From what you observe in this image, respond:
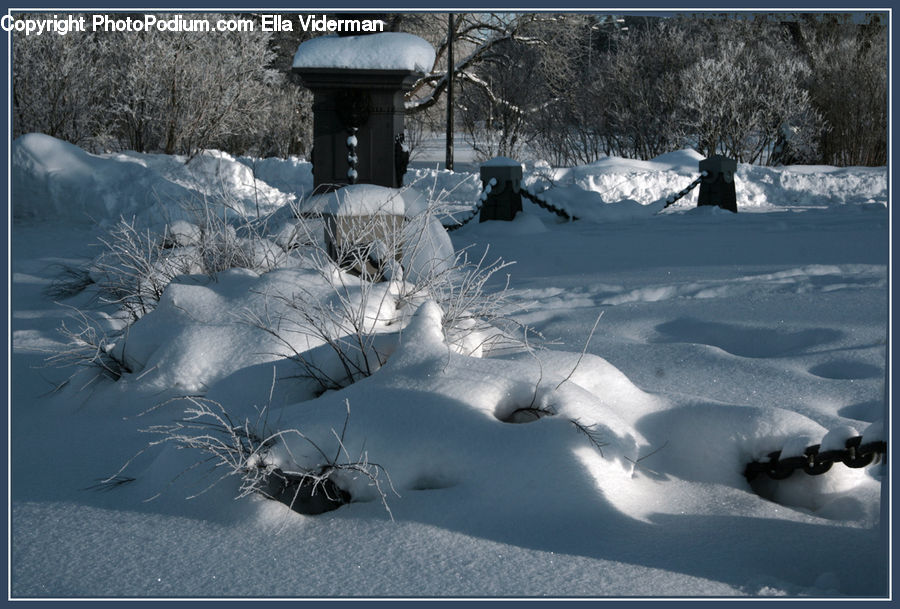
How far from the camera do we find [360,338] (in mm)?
2832

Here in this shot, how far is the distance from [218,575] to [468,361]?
1.00 metres

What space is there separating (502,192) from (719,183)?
3210mm

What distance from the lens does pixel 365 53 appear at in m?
6.36

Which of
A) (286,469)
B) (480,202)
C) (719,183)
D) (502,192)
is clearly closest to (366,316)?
(286,469)

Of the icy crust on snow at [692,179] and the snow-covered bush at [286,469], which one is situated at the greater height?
the icy crust on snow at [692,179]

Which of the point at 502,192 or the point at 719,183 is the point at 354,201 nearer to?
the point at 502,192

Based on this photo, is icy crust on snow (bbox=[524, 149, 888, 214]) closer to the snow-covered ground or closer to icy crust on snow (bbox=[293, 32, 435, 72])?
icy crust on snow (bbox=[293, 32, 435, 72])

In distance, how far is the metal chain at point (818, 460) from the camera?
215 centimetres

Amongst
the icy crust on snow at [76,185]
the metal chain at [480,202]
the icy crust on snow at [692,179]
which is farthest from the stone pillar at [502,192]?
the icy crust on snow at [692,179]

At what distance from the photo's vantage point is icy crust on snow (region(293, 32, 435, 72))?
6281 mm

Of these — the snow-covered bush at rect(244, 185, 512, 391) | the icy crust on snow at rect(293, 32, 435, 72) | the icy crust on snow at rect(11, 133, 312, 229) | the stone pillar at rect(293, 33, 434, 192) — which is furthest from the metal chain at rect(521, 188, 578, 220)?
the snow-covered bush at rect(244, 185, 512, 391)

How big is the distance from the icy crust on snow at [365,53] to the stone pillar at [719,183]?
618 cm

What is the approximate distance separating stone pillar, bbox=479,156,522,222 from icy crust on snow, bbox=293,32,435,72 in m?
3.88

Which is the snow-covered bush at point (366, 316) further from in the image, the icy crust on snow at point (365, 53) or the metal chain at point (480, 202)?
the metal chain at point (480, 202)
